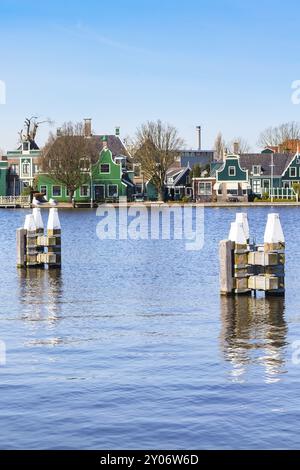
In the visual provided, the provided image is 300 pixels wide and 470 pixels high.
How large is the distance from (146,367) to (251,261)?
976 cm

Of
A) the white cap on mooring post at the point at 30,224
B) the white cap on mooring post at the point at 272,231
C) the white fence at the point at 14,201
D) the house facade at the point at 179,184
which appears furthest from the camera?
the house facade at the point at 179,184

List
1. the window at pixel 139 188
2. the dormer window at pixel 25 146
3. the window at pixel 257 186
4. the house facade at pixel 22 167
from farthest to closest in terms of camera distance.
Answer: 1. the dormer window at pixel 25 146
2. the house facade at pixel 22 167
3. the window at pixel 139 188
4. the window at pixel 257 186

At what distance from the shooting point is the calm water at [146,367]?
48.0 ft

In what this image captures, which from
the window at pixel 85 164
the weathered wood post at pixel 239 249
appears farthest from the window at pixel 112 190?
the weathered wood post at pixel 239 249

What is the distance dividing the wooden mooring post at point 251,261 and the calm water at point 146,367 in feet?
1.75

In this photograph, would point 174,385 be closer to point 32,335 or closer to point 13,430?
point 13,430

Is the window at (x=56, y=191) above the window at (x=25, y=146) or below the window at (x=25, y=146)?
below

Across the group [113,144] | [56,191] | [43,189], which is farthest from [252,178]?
[43,189]

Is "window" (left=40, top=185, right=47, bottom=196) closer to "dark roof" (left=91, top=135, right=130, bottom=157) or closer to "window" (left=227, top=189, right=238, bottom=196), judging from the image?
"dark roof" (left=91, top=135, right=130, bottom=157)

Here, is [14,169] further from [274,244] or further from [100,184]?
[274,244]

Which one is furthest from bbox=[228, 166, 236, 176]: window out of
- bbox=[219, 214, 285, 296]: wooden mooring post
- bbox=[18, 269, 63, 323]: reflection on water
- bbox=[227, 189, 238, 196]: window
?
bbox=[219, 214, 285, 296]: wooden mooring post

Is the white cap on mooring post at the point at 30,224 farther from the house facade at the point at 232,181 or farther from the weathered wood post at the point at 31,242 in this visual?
the house facade at the point at 232,181

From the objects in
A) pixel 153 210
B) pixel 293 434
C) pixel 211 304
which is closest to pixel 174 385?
pixel 293 434

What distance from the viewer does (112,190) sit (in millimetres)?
139500
